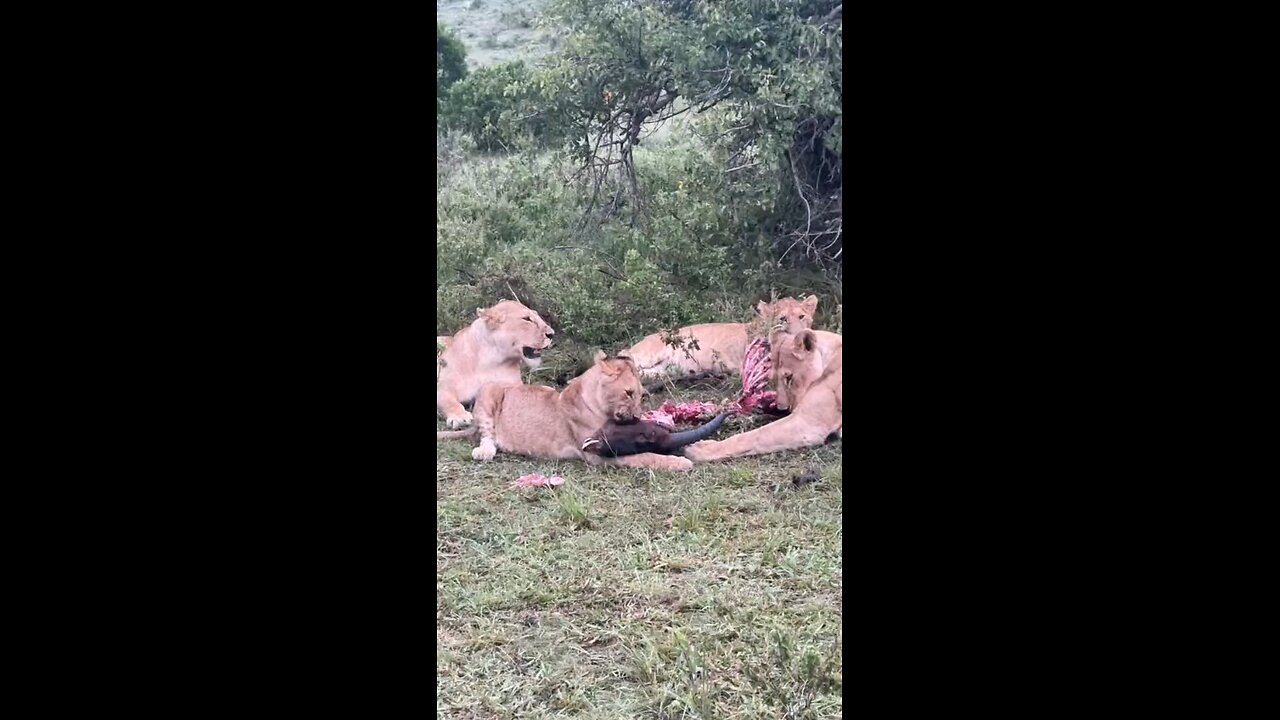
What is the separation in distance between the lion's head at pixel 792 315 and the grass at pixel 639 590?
511 millimetres

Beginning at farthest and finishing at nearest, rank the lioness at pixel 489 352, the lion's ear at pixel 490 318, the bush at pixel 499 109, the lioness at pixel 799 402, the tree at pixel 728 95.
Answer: the bush at pixel 499 109 → the tree at pixel 728 95 → the lion's ear at pixel 490 318 → the lioness at pixel 489 352 → the lioness at pixel 799 402

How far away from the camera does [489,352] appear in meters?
4.27

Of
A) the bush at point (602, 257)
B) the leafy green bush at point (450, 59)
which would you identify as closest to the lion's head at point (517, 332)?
the bush at point (602, 257)

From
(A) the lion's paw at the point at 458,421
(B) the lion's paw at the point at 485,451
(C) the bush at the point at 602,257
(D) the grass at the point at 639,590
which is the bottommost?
(D) the grass at the point at 639,590

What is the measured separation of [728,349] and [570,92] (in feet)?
4.37

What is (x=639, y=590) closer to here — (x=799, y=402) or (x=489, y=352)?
(x=799, y=402)

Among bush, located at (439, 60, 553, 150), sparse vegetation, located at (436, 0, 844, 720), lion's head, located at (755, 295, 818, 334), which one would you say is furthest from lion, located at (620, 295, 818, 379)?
bush, located at (439, 60, 553, 150)

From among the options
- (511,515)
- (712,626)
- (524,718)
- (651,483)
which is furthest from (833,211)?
(524,718)

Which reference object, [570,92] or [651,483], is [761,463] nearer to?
[651,483]

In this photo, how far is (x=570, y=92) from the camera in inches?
196

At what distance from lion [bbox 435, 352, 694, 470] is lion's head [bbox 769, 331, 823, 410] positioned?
465mm

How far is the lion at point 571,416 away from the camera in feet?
12.8

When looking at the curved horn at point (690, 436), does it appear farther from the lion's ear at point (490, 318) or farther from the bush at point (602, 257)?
the lion's ear at point (490, 318)

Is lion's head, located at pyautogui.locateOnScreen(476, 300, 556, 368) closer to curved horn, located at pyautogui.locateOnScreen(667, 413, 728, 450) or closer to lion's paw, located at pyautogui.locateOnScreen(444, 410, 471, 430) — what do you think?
lion's paw, located at pyautogui.locateOnScreen(444, 410, 471, 430)
